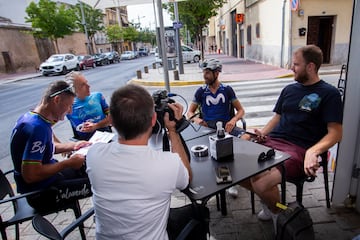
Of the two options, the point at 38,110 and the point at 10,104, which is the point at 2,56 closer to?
the point at 10,104

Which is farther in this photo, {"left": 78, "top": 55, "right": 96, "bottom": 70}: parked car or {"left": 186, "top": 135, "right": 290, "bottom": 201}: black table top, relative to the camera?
{"left": 78, "top": 55, "right": 96, "bottom": 70}: parked car

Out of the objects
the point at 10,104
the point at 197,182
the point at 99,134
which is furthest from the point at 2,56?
the point at 197,182

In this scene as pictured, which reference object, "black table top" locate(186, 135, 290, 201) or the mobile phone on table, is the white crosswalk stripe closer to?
"black table top" locate(186, 135, 290, 201)

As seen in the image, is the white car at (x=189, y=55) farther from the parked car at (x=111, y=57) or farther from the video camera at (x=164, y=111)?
the video camera at (x=164, y=111)

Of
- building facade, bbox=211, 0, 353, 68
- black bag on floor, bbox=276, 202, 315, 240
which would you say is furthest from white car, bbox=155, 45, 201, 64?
black bag on floor, bbox=276, 202, 315, 240

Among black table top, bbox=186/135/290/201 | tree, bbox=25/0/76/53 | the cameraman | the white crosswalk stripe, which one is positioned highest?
tree, bbox=25/0/76/53

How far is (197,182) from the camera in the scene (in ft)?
5.19

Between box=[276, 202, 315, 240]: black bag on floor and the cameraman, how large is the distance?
799mm

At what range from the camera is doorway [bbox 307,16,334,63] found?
36.2ft

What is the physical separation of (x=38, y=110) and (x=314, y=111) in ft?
7.45

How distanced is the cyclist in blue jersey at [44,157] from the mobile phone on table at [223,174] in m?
1.15

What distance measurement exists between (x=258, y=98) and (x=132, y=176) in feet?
20.1

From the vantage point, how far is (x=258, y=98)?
6.80m

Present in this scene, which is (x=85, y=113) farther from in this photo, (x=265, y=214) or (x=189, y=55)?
(x=189, y=55)
